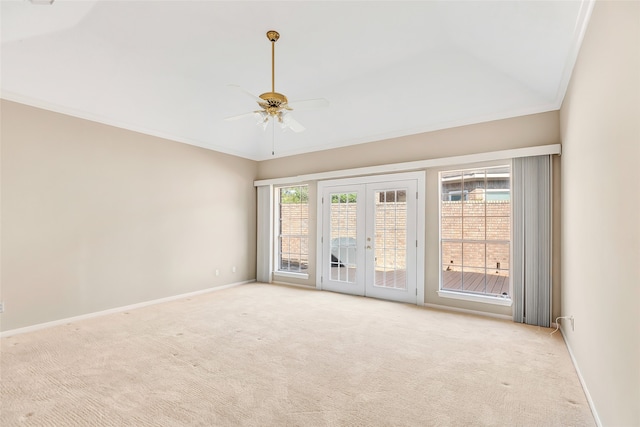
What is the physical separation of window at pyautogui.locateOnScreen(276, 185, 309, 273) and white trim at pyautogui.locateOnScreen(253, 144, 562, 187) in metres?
0.33

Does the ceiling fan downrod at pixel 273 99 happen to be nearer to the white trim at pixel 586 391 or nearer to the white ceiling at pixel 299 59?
A: the white ceiling at pixel 299 59

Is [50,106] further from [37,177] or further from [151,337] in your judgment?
[151,337]

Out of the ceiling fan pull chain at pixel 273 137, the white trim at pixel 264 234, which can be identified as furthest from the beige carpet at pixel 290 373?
the ceiling fan pull chain at pixel 273 137

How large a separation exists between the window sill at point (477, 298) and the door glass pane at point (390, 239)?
0.66 meters

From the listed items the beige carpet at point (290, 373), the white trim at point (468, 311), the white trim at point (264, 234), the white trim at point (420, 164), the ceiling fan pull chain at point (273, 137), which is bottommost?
the beige carpet at point (290, 373)

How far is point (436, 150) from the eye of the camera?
4.82m

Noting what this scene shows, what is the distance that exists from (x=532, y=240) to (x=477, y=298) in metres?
1.10

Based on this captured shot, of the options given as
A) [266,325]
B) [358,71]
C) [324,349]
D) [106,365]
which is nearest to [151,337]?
[106,365]

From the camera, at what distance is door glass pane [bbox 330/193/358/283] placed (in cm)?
567

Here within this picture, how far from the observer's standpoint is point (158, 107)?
467 centimetres

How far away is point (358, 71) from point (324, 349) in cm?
363

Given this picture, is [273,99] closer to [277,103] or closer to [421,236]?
[277,103]

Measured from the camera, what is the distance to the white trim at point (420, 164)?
394 centimetres

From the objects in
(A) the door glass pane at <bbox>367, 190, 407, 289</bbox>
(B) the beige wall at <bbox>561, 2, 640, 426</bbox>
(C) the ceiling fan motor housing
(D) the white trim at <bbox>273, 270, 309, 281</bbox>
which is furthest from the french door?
(C) the ceiling fan motor housing
